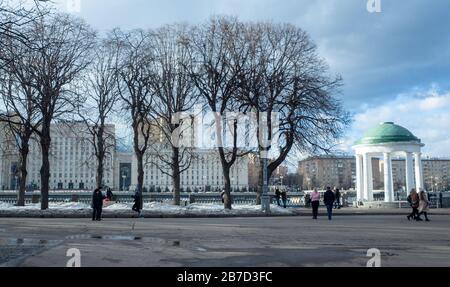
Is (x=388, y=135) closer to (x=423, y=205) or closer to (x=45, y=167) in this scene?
(x=423, y=205)

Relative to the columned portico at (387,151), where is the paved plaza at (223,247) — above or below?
below

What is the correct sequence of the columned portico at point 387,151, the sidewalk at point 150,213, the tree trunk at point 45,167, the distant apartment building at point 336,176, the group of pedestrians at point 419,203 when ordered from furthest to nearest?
1. the distant apartment building at point 336,176
2. the columned portico at point 387,151
3. the tree trunk at point 45,167
4. the sidewalk at point 150,213
5. the group of pedestrians at point 419,203

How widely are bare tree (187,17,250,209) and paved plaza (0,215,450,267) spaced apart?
551 inches

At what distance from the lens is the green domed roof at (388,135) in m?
42.3

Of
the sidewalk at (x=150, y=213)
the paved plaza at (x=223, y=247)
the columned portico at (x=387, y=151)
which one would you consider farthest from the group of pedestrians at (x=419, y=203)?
the columned portico at (x=387, y=151)

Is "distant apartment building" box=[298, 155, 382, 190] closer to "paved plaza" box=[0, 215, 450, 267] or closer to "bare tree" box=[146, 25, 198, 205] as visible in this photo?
"bare tree" box=[146, 25, 198, 205]

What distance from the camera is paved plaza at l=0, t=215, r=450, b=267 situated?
34.9ft

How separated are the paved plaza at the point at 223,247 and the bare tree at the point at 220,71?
551 inches

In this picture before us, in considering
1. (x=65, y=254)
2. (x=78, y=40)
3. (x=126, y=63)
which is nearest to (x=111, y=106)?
(x=126, y=63)

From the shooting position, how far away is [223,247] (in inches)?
521

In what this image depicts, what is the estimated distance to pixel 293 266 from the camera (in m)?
10.0

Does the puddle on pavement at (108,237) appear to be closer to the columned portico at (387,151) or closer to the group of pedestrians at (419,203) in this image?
the group of pedestrians at (419,203)

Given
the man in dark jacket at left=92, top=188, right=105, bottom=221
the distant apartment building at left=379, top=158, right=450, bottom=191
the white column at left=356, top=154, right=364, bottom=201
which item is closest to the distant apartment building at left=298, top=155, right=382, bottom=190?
the distant apartment building at left=379, top=158, right=450, bottom=191

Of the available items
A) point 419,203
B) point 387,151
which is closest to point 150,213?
point 419,203
